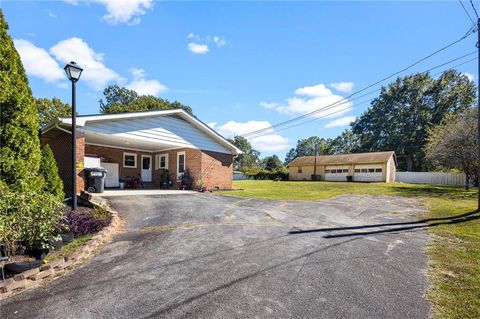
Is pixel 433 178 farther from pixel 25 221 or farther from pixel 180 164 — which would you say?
pixel 25 221

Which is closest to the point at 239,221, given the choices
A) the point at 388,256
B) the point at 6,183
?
the point at 388,256

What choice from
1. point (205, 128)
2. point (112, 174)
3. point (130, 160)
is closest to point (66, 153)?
point (112, 174)

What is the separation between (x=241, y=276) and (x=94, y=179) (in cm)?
950

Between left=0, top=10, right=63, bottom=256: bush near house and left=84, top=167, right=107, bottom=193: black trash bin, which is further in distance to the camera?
left=84, top=167, right=107, bottom=193: black trash bin

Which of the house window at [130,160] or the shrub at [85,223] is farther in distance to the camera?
the house window at [130,160]

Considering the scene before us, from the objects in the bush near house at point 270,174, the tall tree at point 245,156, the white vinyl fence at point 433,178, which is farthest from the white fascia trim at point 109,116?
the tall tree at point 245,156

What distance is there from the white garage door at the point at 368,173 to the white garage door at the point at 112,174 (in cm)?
2981

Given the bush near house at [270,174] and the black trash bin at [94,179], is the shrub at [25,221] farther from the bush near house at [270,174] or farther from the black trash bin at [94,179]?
the bush near house at [270,174]

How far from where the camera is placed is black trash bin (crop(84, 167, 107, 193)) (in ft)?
35.7

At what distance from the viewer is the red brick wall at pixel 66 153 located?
10.5 m

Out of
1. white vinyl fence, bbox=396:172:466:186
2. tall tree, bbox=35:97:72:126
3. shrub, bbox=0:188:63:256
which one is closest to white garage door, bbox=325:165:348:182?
white vinyl fence, bbox=396:172:466:186

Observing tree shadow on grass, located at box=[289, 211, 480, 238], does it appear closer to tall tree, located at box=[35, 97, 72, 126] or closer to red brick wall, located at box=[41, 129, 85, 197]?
red brick wall, located at box=[41, 129, 85, 197]

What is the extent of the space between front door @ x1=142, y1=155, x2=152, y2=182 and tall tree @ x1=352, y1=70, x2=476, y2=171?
133ft

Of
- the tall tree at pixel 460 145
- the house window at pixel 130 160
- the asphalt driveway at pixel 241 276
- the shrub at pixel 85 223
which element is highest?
the tall tree at pixel 460 145
